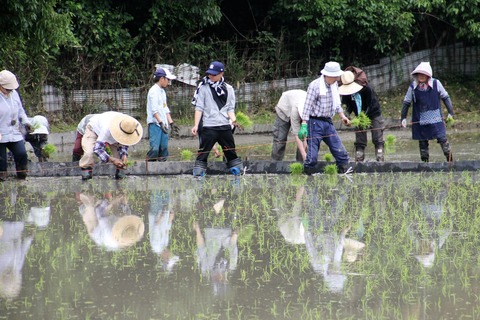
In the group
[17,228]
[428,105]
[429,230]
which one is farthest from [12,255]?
[428,105]

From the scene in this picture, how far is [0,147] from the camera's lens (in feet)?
42.7

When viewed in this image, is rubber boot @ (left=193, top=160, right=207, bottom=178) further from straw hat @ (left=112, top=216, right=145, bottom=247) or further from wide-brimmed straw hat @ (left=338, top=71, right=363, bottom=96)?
straw hat @ (left=112, top=216, right=145, bottom=247)

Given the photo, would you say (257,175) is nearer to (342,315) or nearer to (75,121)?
(342,315)

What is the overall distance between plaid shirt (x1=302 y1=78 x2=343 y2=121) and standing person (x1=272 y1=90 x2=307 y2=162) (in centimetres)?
43

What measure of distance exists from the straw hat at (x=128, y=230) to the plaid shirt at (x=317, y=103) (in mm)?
3604

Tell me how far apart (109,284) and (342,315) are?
1.88m

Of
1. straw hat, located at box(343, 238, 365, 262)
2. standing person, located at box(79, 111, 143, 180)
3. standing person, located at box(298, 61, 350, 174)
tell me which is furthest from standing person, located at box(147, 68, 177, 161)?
straw hat, located at box(343, 238, 365, 262)

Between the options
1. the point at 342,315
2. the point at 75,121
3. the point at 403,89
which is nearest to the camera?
the point at 342,315

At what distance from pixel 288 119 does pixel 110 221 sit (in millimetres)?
4649

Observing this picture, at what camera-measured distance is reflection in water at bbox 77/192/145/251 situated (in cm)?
903

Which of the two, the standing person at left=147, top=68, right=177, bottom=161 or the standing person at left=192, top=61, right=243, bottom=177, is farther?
the standing person at left=147, top=68, right=177, bottom=161

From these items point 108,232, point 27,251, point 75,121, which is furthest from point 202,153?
point 75,121

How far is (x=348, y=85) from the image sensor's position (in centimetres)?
1423

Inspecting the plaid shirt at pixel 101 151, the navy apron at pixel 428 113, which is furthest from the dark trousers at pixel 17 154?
the navy apron at pixel 428 113
